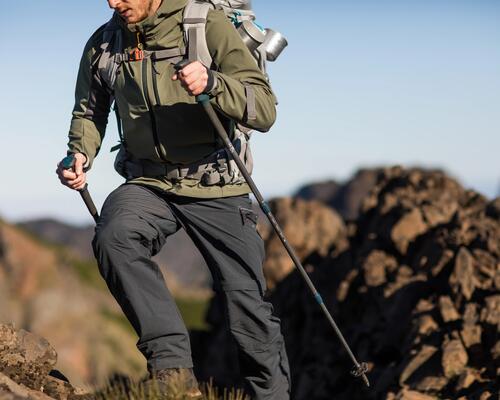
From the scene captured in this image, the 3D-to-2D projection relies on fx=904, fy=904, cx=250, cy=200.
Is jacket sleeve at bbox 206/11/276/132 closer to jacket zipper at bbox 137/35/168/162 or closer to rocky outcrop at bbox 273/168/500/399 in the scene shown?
jacket zipper at bbox 137/35/168/162

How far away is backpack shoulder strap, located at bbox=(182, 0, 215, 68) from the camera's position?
26.8 ft

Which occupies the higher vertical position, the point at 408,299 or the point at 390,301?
the point at 408,299

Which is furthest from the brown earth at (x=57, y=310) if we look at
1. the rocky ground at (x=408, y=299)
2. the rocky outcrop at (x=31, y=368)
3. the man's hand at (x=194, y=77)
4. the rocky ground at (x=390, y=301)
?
the man's hand at (x=194, y=77)

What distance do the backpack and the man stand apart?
21mm

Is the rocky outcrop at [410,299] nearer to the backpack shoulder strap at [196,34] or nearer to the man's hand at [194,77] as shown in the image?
the backpack shoulder strap at [196,34]

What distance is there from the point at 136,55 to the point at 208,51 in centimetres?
67

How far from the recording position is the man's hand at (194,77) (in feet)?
24.4

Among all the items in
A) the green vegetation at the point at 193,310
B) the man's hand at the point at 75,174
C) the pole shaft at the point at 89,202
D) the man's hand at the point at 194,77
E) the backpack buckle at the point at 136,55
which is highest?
the backpack buckle at the point at 136,55

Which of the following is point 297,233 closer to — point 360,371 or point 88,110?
point 360,371

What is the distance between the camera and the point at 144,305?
8.36m

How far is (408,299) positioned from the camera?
17.1m

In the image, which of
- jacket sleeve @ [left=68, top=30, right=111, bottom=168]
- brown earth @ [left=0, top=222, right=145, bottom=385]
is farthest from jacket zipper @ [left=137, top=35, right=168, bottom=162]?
brown earth @ [left=0, top=222, right=145, bottom=385]

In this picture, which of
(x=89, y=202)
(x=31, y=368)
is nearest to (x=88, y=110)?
(x=89, y=202)

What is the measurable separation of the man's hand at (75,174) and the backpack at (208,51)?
1.23 ft
